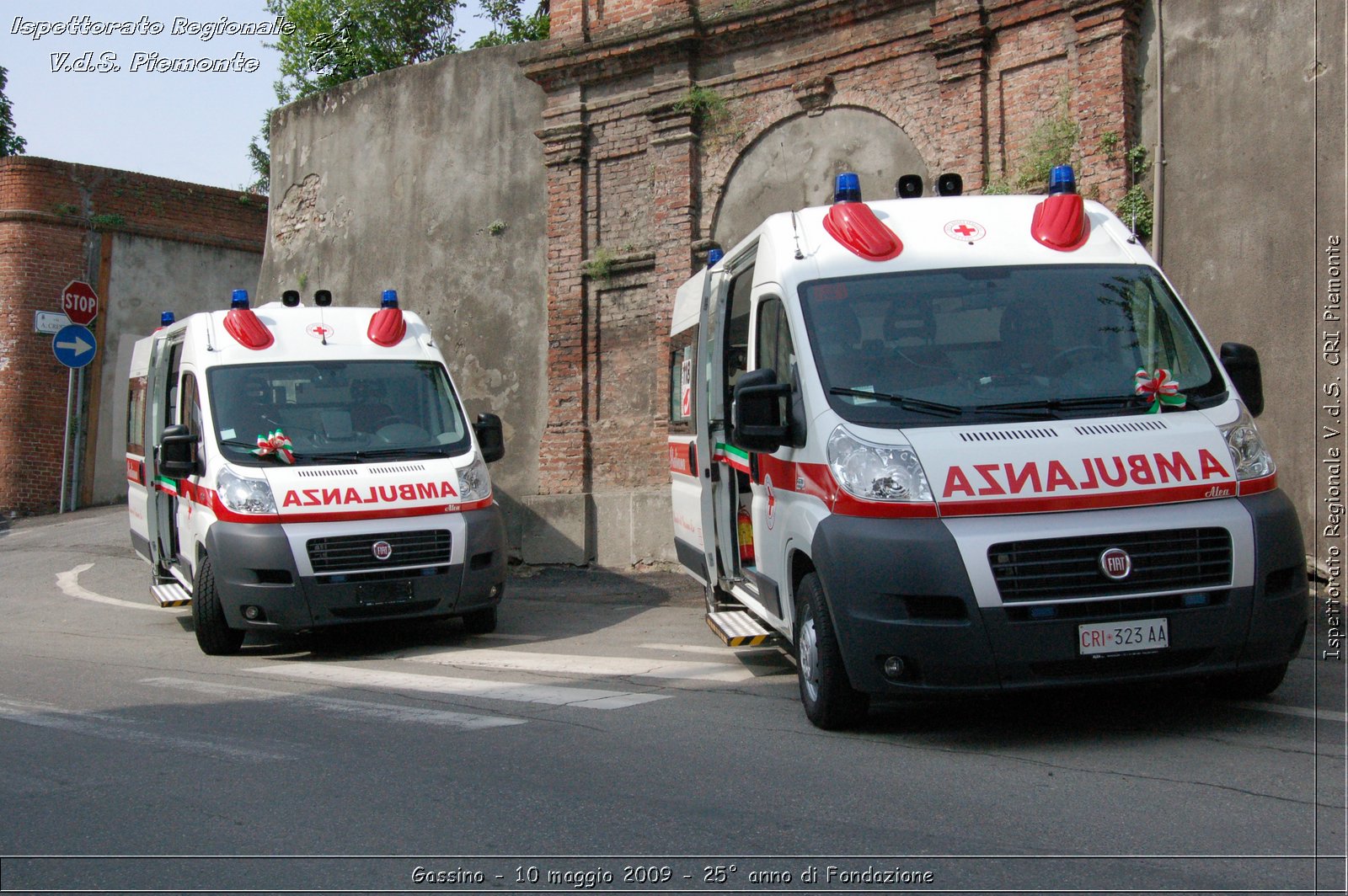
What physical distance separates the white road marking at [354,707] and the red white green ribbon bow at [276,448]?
1933 millimetres

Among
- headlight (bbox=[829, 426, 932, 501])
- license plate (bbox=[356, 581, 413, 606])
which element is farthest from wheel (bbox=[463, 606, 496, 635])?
headlight (bbox=[829, 426, 932, 501])

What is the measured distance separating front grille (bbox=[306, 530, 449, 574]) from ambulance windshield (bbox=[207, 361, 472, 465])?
28.3 inches

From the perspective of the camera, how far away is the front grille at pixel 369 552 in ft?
30.8

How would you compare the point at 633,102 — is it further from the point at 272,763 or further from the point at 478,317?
the point at 272,763

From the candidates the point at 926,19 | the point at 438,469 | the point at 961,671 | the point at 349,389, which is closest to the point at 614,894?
the point at 961,671

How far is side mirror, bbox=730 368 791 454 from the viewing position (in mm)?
6402

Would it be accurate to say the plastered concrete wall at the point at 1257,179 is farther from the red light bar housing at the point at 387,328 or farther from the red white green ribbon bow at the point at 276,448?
the red white green ribbon bow at the point at 276,448

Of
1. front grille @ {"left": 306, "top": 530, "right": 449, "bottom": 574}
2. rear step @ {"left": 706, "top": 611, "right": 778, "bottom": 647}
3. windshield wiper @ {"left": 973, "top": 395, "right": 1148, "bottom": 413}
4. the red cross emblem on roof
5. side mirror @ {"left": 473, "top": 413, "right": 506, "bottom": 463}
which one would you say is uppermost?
the red cross emblem on roof

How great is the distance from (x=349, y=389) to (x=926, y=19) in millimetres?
6906

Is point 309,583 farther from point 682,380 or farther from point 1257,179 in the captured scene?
point 1257,179

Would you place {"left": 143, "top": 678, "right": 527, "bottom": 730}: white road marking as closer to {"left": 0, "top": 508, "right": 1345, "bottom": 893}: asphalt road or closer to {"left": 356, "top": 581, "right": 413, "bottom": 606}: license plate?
{"left": 0, "top": 508, "right": 1345, "bottom": 893}: asphalt road

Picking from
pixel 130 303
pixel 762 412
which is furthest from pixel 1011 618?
pixel 130 303

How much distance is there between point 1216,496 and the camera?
5.63 meters

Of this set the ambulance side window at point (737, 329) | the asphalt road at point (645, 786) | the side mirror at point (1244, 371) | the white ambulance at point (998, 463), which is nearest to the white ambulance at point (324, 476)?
the asphalt road at point (645, 786)
